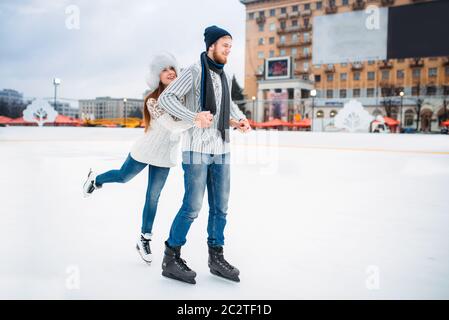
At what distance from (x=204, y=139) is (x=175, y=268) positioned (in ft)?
2.31

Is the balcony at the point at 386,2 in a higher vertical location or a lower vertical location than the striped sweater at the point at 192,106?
higher

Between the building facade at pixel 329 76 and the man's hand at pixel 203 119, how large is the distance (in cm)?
3703

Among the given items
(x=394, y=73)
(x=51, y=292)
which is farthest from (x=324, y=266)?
(x=394, y=73)

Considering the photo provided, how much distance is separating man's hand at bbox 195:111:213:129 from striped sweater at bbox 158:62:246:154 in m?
0.04

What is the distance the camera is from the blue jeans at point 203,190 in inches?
80.9

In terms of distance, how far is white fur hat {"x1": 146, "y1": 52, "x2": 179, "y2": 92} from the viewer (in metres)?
2.43

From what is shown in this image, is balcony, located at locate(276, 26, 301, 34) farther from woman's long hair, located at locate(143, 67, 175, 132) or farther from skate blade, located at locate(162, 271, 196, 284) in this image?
skate blade, located at locate(162, 271, 196, 284)

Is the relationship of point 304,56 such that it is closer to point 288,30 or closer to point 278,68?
point 288,30

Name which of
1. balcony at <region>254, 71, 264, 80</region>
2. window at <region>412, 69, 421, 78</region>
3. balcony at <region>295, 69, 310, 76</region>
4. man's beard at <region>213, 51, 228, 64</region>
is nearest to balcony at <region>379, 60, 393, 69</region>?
window at <region>412, 69, 421, 78</region>

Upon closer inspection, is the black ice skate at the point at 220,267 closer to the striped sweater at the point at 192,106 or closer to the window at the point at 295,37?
the striped sweater at the point at 192,106

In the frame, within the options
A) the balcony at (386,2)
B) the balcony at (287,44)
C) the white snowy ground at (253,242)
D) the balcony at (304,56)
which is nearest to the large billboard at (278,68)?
the balcony at (304,56)

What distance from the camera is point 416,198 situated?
14.4ft

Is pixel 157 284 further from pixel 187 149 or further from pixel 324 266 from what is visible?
pixel 324 266
